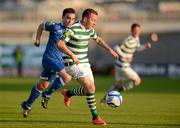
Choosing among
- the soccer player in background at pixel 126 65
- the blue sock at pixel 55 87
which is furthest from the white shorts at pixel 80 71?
the soccer player in background at pixel 126 65

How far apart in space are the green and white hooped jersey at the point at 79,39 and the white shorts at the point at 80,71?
117mm

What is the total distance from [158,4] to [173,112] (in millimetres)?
69679

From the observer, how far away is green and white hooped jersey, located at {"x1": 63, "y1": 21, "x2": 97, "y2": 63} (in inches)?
672

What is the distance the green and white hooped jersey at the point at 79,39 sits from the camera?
17.1 m

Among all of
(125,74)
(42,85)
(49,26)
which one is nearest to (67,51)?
(42,85)

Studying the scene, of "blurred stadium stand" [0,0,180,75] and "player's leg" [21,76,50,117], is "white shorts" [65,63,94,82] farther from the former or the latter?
"blurred stadium stand" [0,0,180,75]

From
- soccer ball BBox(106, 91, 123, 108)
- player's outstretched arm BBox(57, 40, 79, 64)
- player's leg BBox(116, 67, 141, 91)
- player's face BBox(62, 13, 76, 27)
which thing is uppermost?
player's face BBox(62, 13, 76, 27)

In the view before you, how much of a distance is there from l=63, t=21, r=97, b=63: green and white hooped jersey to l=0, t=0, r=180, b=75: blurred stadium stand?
36.3 metres

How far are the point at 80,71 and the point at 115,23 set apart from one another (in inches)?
2317

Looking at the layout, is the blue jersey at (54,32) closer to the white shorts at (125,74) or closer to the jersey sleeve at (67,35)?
the jersey sleeve at (67,35)

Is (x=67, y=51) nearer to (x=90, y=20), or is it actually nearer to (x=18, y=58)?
(x=90, y=20)

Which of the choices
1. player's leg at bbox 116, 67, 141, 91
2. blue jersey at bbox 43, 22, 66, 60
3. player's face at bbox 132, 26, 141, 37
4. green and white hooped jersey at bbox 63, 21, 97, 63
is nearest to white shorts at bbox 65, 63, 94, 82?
green and white hooped jersey at bbox 63, 21, 97, 63

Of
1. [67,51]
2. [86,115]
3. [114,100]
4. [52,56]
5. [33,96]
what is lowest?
[86,115]

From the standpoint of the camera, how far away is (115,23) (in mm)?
75812
